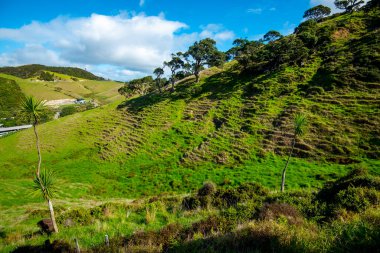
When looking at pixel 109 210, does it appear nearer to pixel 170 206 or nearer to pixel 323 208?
pixel 170 206

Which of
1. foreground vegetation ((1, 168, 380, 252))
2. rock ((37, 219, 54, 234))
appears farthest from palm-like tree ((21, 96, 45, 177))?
foreground vegetation ((1, 168, 380, 252))

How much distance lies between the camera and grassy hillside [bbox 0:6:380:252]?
17109mm

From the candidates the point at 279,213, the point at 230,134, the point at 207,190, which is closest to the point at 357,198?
the point at 279,213

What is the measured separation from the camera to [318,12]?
368ft

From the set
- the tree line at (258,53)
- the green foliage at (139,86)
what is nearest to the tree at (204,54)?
the tree line at (258,53)

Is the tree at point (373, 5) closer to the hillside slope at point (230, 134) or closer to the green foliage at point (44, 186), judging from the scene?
the hillside slope at point (230, 134)

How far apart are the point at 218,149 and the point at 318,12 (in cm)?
10201

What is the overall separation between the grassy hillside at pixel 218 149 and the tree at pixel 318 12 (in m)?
34.6

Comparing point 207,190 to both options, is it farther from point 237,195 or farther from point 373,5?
point 373,5

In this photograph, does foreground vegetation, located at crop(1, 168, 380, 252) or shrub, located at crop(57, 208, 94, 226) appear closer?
foreground vegetation, located at crop(1, 168, 380, 252)

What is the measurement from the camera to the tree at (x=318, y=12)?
362 ft

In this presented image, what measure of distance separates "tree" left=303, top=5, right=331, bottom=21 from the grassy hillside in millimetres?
34632

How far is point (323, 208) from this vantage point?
45.0 ft

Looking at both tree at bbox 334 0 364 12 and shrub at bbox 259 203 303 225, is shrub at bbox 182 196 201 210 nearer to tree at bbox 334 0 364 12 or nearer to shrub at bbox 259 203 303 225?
shrub at bbox 259 203 303 225
